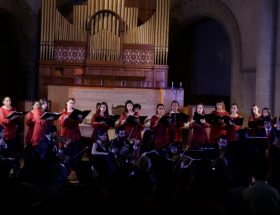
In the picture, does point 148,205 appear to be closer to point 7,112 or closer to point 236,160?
point 236,160

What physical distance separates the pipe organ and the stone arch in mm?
1261

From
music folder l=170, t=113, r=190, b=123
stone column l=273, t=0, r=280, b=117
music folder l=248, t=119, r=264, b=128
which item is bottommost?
music folder l=248, t=119, r=264, b=128

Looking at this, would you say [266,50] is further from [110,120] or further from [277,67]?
[110,120]

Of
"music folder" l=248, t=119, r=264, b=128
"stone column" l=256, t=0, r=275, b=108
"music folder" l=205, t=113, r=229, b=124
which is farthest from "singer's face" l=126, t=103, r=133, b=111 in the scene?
"stone column" l=256, t=0, r=275, b=108

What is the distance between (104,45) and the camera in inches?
630

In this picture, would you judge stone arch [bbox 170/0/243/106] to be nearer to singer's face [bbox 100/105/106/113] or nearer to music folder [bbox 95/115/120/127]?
singer's face [bbox 100/105/106/113]

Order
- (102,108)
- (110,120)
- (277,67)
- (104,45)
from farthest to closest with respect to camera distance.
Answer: (104,45), (277,67), (102,108), (110,120)

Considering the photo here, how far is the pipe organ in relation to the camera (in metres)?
15.9

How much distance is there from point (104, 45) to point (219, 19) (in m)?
3.45

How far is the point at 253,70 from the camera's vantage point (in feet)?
50.0

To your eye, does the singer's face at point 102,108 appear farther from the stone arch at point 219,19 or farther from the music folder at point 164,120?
the stone arch at point 219,19

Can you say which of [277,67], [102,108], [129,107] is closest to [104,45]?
[277,67]

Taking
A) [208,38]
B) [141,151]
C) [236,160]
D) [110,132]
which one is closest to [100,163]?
[141,151]

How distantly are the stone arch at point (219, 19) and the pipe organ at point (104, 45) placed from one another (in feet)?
4.14
